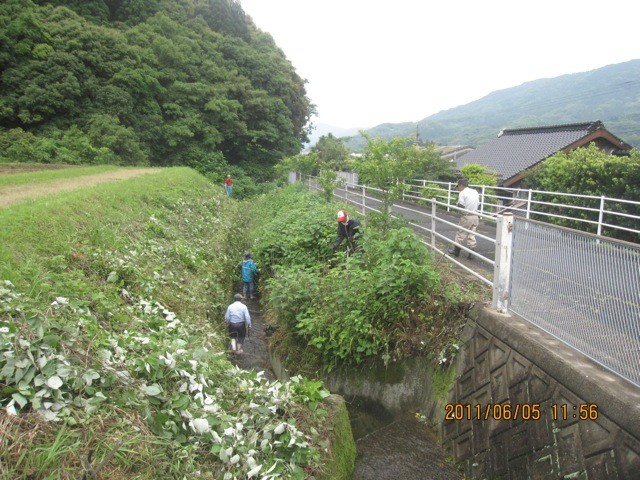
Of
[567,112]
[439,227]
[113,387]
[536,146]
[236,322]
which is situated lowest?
[236,322]

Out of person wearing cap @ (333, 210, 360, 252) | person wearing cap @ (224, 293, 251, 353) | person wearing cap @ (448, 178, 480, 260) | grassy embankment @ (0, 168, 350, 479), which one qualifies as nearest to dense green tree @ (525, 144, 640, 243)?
person wearing cap @ (448, 178, 480, 260)

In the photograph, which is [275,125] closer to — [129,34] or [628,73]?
[129,34]

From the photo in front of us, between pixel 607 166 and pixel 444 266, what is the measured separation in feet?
27.6

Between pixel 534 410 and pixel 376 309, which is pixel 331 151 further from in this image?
pixel 534 410

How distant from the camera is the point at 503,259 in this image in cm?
474

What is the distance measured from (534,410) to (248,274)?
799cm

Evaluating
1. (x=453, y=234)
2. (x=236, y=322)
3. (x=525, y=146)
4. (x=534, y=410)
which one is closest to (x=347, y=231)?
(x=236, y=322)

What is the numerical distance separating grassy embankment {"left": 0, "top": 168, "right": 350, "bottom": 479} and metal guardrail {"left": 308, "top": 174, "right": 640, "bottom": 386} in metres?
2.49

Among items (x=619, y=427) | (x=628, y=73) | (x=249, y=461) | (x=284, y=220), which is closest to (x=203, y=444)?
(x=249, y=461)

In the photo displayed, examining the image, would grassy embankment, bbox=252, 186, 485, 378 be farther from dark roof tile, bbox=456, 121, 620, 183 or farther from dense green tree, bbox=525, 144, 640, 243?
dark roof tile, bbox=456, 121, 620, 183

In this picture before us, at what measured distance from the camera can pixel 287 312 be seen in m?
7.20

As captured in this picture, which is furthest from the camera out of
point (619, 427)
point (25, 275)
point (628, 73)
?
point (628, 73)

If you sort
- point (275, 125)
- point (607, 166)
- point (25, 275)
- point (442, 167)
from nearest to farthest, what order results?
point (25, 275), point (607, 166), point (442, 167), point (275, 125)

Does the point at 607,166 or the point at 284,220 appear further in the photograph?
the point at 284,220
